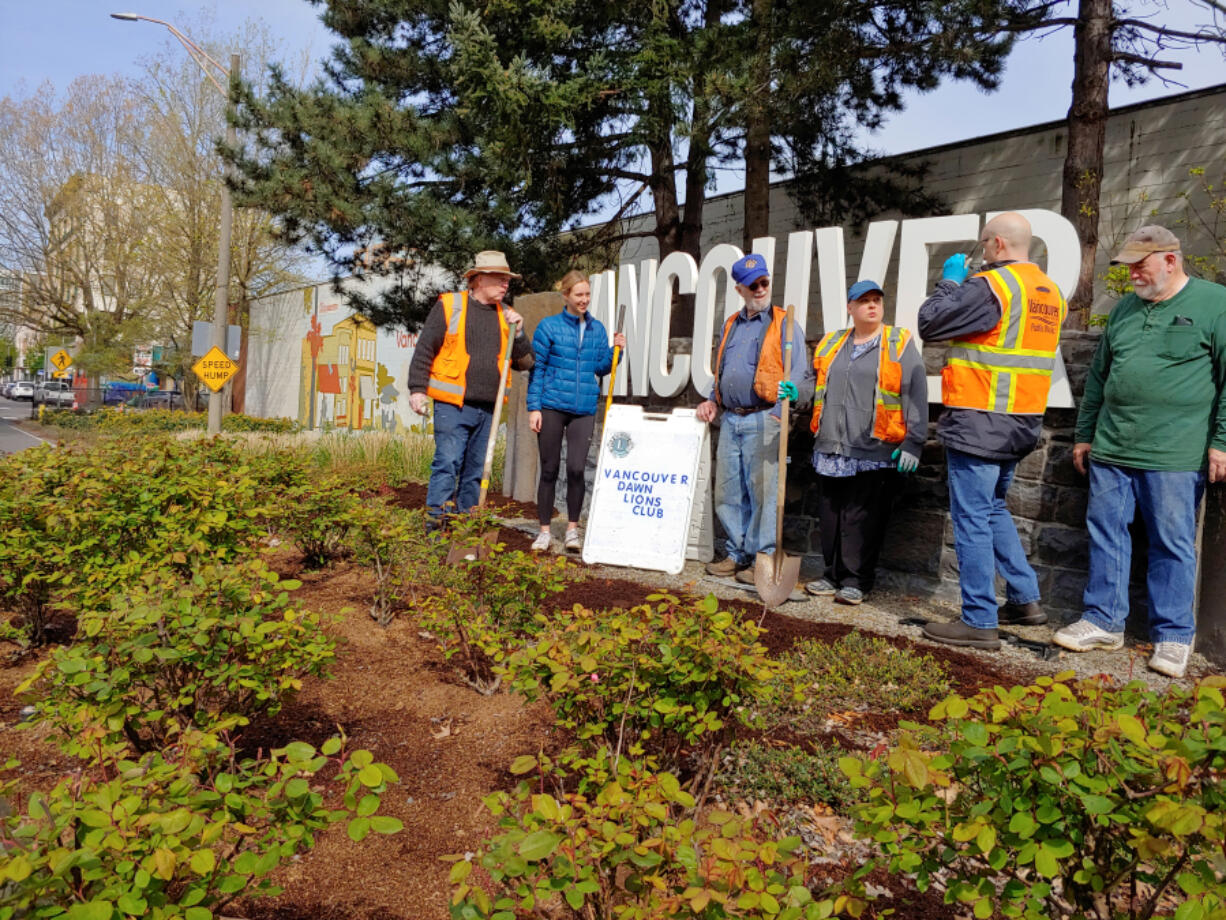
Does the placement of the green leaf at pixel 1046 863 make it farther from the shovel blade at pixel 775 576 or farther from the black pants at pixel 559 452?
the black pants at pixel 559 452

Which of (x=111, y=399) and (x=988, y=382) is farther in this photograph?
(x=111, y=399)

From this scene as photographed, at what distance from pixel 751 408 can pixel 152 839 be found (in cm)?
439

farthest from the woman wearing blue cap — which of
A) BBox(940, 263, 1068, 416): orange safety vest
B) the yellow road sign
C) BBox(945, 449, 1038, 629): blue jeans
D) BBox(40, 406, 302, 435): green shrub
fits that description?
BBox(40, 406, 302, 435): green shrub

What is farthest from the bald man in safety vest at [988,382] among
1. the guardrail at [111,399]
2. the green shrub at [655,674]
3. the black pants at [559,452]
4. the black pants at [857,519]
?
the guardrail at [111,399]

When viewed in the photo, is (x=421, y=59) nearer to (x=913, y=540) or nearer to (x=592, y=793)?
(x=913, y=540)

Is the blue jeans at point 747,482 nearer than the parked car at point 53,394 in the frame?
Yes

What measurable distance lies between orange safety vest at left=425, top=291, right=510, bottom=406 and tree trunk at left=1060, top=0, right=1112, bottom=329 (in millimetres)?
5462

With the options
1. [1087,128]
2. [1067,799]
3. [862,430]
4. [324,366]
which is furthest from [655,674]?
[324,366]

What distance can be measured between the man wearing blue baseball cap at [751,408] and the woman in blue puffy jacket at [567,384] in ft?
2.87

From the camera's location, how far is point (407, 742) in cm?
276

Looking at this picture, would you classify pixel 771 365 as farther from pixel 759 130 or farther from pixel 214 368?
pixel 214 368

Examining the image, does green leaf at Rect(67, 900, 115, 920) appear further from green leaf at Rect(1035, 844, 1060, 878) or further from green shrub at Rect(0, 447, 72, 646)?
green shrub at Rect(0, 447, 72, 646)

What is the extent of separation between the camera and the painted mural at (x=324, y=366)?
63.3 feet

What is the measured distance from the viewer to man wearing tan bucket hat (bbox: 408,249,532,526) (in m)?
5.34
